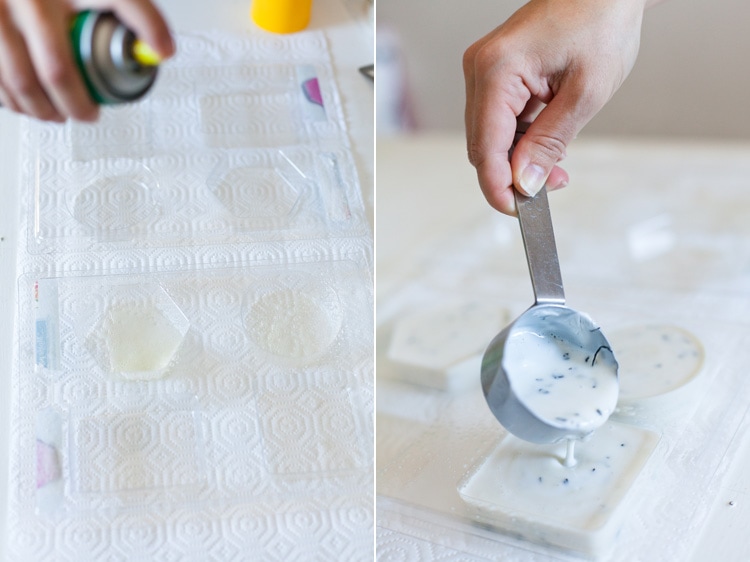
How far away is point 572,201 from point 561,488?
0.36 metres

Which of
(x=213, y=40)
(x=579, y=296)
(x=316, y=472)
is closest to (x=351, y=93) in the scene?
(x=213, y=40)

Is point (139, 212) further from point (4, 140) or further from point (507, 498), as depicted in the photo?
point (507, 498)

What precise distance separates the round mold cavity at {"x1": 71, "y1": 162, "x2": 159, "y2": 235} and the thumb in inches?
9.6

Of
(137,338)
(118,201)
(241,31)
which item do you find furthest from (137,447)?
(241,31)

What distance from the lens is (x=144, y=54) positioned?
25 cm

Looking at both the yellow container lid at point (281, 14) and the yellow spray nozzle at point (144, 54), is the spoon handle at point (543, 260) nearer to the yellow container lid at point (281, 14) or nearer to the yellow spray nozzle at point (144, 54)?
the yellow spray nozzle at point (144, 54)

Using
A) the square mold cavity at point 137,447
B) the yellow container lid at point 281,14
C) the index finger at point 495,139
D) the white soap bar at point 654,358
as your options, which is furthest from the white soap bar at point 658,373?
the yellow container lid at point 281,14

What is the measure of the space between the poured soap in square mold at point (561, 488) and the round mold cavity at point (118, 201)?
27cm

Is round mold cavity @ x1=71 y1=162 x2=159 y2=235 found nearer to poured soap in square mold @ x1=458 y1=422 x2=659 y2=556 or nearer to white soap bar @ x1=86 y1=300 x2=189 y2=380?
white soap bar @ x1=86 y1=300 x2=189 y2=380

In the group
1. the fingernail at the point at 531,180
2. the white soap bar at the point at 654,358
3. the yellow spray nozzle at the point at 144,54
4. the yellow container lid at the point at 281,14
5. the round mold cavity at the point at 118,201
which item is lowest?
the white soap bar at the point at 654,358

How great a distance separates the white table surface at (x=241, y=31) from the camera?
473mm

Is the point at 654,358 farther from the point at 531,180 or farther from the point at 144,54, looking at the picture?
the point at 144,54

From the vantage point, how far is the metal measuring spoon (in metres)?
0.38

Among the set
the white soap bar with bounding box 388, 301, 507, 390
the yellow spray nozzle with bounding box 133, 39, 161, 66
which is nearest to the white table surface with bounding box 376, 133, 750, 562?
the white soap bar with bounding box 388, 301, 507, 390
